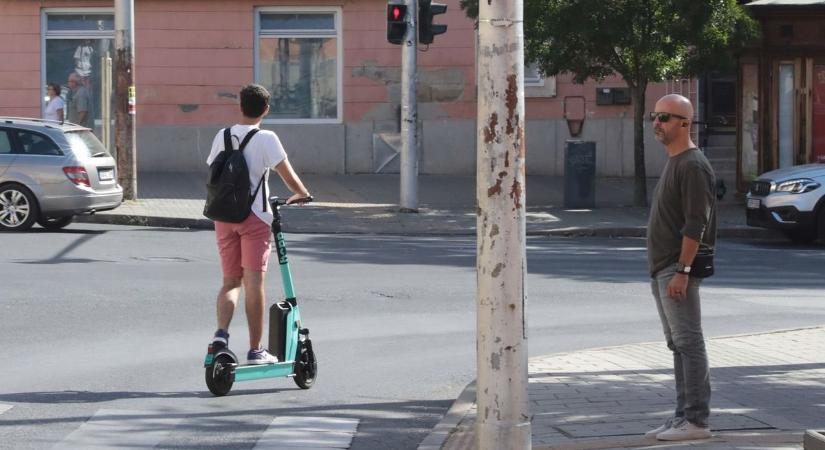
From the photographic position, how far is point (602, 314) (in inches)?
479

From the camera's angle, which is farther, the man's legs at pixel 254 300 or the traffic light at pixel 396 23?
the traffic light at pixel 396 23

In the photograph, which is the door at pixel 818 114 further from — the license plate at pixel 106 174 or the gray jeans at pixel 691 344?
the gray jeans at pixel 691 344

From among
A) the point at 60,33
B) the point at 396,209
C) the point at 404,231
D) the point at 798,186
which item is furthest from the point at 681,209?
the point at 60,33

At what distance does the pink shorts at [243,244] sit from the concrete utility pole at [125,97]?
13.9m

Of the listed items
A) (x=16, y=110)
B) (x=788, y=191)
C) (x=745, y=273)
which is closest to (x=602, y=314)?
(x=745, y=273)

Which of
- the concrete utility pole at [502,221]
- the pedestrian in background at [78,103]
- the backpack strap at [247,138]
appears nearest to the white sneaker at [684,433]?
the concrete utility pole at [502,221]

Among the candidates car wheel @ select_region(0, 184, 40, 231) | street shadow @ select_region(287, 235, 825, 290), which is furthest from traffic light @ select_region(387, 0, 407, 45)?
car wheel @ select_region(0, 184, 40, 231)

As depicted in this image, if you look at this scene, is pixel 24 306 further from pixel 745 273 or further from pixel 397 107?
pixel 397 107

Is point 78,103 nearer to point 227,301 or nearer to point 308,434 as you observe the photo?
point 227,301

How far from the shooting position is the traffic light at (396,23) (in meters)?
20.9

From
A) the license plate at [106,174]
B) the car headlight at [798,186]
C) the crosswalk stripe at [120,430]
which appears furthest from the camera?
the license plate at [106,174]

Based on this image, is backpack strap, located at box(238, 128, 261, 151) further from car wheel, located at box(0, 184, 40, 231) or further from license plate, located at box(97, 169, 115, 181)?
license plate, located at box(97, 169, 115, 181)

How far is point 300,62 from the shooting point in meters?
27.9

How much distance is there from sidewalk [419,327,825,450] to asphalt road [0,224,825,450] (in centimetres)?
57
